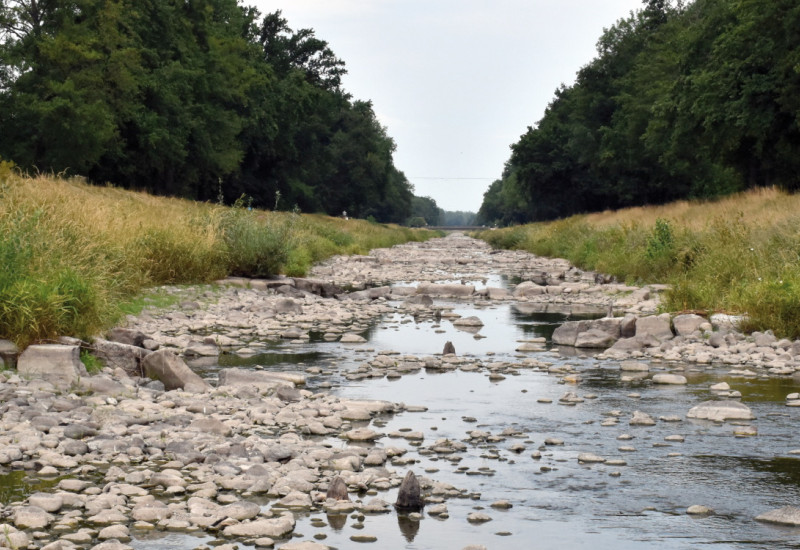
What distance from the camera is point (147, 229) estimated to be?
16484mm

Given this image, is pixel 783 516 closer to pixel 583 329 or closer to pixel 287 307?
pixel 583 329

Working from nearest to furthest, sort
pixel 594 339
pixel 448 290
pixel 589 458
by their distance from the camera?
1. pixel 589 458
2. pixel 594 339
3. pixel 448 290

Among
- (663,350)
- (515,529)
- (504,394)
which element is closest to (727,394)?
(504,394)

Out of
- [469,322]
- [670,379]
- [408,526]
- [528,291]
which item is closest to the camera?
[408,526]

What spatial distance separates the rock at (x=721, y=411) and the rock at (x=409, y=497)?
330cm

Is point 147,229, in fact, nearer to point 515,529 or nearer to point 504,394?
point 504,394

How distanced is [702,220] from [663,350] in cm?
1342

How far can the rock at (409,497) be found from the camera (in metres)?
4.91

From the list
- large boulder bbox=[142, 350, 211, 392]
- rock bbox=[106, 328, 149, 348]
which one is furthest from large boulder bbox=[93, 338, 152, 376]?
rock bbox=[106, 328, 149, 348]

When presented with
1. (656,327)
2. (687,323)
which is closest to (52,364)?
(656,327)

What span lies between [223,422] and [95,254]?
620cm

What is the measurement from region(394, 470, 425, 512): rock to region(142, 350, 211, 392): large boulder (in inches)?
133

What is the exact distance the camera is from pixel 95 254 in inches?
471

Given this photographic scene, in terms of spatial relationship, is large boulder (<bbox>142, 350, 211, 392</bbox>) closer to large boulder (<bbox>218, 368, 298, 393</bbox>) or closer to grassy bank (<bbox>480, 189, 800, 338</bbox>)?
large boulder (<bbox>218, 368, 298, 393</bbox>)
